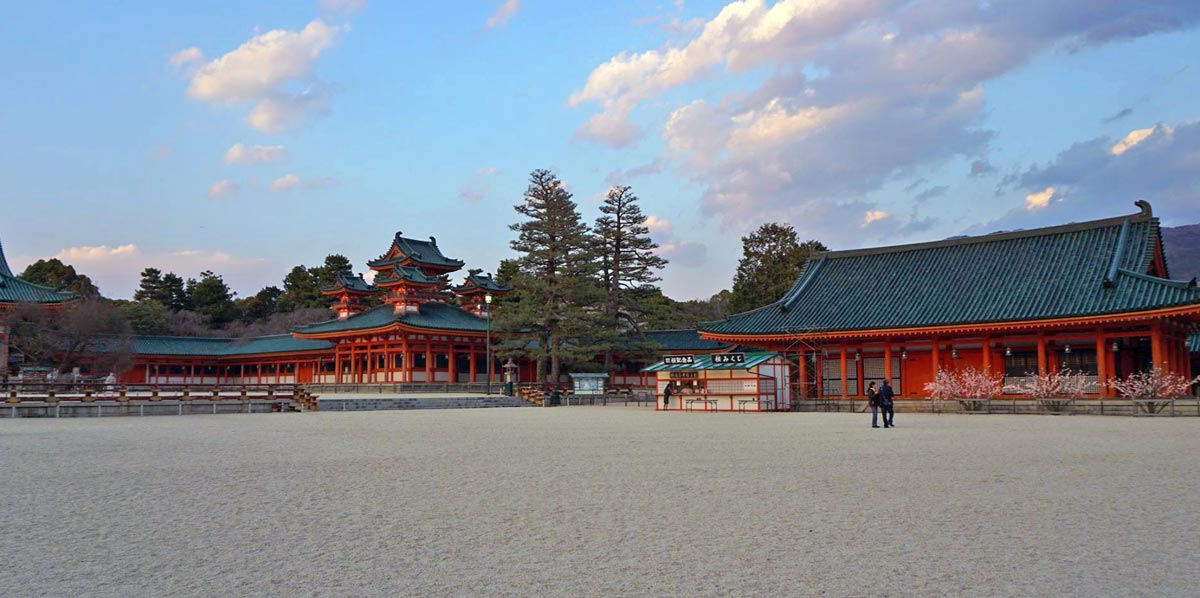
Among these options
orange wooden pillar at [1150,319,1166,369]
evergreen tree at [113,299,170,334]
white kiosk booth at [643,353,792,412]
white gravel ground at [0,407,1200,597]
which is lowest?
white gravel ground at [0,407,1200,597]

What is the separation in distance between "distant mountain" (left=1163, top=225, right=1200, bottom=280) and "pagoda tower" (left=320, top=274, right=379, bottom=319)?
365ft

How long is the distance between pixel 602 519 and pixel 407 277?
45.9 metres

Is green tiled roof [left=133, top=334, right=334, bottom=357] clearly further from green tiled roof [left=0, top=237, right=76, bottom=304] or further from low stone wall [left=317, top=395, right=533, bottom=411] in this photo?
low stone wall [left=317, top=395, right=533, bottom=411]

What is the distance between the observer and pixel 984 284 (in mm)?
32969

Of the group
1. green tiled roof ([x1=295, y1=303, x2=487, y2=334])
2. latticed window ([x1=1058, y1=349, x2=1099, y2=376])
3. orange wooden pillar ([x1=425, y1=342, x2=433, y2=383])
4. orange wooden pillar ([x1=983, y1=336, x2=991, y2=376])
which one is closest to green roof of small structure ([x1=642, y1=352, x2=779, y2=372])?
orange wooden pillar ([x1=983, y1=336, x2=991, y2=376])

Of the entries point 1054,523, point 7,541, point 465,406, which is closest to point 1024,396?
point 465,406

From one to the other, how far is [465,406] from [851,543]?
30.8 m

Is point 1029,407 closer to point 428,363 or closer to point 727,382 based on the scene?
point 727,382

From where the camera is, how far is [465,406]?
36.7 metres

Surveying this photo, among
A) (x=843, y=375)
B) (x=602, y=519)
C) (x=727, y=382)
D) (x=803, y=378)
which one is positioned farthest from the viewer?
(x=803, y=378)

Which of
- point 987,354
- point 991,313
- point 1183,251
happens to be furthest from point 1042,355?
point 1183,251

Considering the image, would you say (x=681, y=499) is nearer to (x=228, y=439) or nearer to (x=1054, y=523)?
(x=1054, y=523)

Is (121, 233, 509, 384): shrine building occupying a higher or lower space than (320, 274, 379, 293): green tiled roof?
lower

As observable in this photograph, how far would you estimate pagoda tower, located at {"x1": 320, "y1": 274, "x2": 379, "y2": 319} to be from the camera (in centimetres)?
5749
